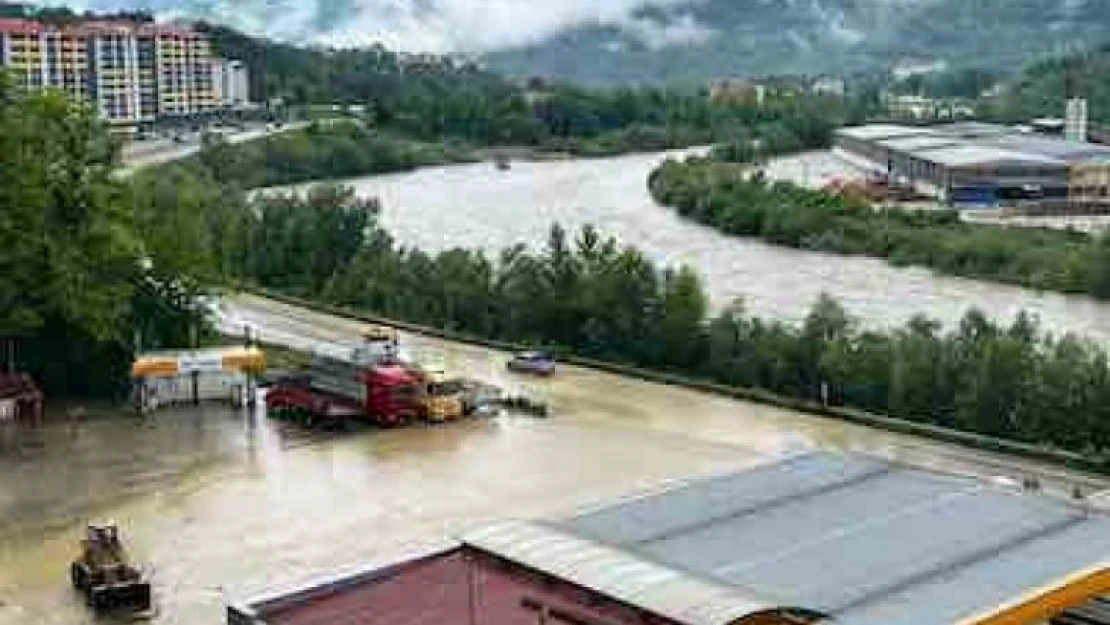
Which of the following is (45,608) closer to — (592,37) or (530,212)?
(530,212)

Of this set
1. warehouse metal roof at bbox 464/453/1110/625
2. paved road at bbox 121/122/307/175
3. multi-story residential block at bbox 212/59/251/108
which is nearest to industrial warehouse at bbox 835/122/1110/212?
paved road at bbox 121/122/307/175

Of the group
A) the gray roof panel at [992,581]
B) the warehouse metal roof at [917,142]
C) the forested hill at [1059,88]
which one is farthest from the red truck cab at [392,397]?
the forested hill at [1059,88]

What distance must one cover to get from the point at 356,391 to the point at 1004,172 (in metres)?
19.4

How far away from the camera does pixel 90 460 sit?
36.8 feet

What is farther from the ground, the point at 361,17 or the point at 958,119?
the point at 361,17

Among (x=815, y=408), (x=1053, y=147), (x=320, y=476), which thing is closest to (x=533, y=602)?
(x=320, y=476)

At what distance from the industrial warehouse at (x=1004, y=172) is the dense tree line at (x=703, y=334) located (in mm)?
13393

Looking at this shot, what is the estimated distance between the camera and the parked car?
1364 cm

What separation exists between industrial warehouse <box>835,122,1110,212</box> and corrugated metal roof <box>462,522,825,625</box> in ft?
74.5

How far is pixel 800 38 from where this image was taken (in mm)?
103000

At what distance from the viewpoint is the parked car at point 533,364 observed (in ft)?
44.8

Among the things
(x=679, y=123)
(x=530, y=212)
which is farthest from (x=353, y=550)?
(x=679, y=123)

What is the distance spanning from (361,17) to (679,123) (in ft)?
279

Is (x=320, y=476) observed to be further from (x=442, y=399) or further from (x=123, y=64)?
(x=123, y=64)
